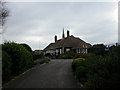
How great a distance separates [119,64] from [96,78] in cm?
122

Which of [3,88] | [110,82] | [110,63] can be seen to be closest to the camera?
[110,82]

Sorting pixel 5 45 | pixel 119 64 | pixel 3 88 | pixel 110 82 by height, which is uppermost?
pixel 5 45

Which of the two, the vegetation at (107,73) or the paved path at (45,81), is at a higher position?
the vegetation at (107,73)

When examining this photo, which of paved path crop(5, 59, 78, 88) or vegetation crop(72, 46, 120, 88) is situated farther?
paved path crop(5, 59, 78, 88)

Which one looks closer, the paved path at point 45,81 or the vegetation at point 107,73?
the vegetation at point 107,73

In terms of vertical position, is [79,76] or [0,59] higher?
[0,59]

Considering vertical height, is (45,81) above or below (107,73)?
below

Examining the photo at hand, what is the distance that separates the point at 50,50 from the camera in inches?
3179

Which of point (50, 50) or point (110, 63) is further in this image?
point (50, 50)

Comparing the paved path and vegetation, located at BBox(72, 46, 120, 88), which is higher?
vegetation, located at BBox(72, 46, 120, 88)

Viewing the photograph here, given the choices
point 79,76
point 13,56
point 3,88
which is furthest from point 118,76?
point 13,56

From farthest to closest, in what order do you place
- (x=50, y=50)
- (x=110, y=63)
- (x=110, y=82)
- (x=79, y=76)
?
(x=50, y=50)
(x=79, y=76)
(x=110, y=63)
(x=110, y=82)

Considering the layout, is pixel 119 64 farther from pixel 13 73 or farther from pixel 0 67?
pixel 13 73

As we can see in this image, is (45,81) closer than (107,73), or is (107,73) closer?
(107,73)
